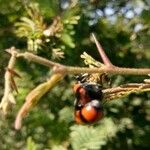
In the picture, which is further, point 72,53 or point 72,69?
point 72,53

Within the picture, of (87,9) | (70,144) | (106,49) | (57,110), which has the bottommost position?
(70,144)

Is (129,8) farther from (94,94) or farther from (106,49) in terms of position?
(94,94)

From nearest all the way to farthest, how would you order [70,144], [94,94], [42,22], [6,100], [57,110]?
[6,100] < [94,94] < [42,22] < [70,144] < [57,110]

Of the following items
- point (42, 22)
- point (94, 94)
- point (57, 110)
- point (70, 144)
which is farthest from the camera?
point (57, 110)

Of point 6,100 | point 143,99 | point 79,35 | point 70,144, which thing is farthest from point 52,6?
point 6,100

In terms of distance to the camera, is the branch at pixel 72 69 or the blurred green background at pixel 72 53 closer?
the branch at pixel 72 69

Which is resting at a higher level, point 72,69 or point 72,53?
point 72,53

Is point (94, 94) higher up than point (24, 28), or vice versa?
point (24, 28)

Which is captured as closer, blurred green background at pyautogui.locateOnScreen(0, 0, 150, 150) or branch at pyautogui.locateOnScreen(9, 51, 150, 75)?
branch at pyautogui.locateOnScreen(9, 51, 150, 75)
